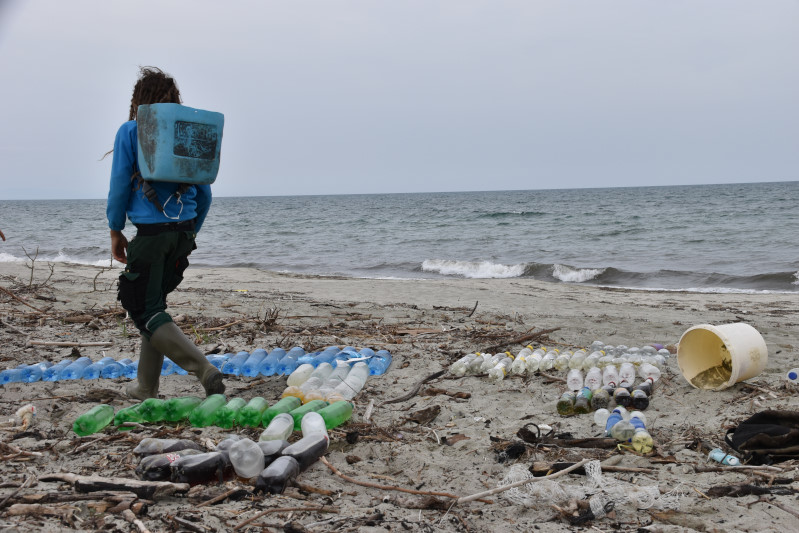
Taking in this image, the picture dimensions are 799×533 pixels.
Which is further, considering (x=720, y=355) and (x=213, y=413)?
(x=720, y=355)

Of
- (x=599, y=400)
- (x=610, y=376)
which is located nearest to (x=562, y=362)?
(x=610, y=376)

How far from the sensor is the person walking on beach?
11.2ft

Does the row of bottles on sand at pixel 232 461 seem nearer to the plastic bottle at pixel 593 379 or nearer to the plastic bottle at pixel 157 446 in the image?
the plastic bottle at pixel 157 446

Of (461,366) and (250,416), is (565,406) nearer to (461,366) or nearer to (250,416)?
(461,366)

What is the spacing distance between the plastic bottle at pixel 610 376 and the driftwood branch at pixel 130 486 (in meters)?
2.83

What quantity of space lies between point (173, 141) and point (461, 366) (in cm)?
253

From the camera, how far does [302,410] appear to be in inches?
129

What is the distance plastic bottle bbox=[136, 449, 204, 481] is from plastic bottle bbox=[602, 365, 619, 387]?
2814 millimetres

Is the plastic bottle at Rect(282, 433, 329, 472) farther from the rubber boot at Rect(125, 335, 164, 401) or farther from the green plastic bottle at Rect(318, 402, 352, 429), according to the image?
the rubber boot at Rect(125, 335, 164, 401)

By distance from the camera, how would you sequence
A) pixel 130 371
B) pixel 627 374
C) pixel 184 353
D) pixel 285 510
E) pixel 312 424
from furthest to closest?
1. pixel 130 371
2. pixel 627 374
3. pixel 184 353
4. pixel 312 424
5. pixel 285 510

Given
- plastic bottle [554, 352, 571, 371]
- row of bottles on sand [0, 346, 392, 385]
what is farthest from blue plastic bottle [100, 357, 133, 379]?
plastic bottle [554, 352, 571, 371]

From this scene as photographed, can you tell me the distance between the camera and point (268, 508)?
2.29 metres

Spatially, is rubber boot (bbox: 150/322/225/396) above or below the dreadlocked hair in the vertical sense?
below

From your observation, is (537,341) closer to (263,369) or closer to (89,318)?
(263,369)
